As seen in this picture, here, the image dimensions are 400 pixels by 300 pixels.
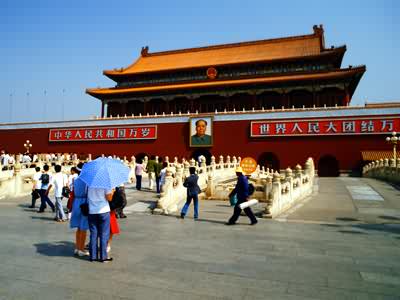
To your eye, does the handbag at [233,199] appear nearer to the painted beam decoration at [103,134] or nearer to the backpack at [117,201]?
the backpack at [117,201]

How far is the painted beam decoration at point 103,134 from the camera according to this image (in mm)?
29289

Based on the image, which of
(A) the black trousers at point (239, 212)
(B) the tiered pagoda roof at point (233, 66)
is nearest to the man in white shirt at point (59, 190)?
(A) the black trousers at point (239, 212)

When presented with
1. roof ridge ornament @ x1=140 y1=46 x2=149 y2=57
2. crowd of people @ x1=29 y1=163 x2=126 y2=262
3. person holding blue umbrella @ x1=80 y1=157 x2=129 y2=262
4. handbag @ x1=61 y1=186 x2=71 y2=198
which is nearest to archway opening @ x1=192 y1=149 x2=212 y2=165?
roof ridge ornament @ x1=140 y1=46 x2=149 y2=57

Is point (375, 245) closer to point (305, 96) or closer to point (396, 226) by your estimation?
point (396, 226)

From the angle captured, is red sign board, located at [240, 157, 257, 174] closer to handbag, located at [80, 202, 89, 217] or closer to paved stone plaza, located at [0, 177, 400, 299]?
Result: paved stone plaza, located at [0, 177, 400, 299]

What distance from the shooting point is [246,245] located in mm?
5664

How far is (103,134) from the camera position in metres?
30.8

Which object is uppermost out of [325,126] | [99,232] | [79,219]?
[325,126]

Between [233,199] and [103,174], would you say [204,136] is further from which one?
[103,174]

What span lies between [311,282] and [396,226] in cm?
473

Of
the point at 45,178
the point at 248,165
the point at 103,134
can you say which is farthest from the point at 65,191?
the point at 103,134

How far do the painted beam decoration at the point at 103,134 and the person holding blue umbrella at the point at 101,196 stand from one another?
24.4m

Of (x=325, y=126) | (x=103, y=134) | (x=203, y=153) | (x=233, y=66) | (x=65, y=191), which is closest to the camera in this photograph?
(x=65, y=191)

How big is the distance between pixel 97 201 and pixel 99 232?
420mm
